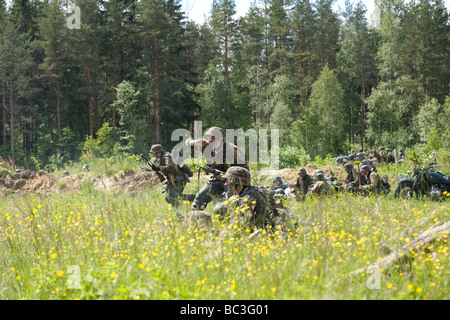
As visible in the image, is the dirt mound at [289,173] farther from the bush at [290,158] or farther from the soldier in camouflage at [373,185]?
the soldier in camouflage at [373,185]

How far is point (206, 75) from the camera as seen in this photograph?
4266 centimetres

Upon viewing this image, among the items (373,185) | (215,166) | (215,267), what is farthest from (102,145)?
(215,267)

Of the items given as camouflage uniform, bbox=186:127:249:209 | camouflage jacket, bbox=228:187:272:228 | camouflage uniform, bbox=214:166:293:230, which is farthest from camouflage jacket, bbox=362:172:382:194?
camouflage jacket, bbox=228:187:272:228

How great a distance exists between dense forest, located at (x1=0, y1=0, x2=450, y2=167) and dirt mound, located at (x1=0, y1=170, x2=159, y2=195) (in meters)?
11.4

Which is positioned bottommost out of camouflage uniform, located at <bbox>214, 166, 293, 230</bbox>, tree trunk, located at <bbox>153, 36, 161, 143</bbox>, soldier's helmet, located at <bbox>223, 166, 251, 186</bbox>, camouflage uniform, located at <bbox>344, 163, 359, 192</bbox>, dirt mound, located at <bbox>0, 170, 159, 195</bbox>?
dirt mound, located at <bbox>0, 170, 159, 195</bbox>

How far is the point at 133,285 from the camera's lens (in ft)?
11.6

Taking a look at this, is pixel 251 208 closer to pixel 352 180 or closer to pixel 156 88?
pixel 352 180

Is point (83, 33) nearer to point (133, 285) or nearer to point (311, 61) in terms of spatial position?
point (311, 61)

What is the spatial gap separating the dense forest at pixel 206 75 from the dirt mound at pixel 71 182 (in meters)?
11.4

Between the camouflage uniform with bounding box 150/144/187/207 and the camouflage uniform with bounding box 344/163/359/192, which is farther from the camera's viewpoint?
the camouflage uniform with bounding box 344/163/359/192

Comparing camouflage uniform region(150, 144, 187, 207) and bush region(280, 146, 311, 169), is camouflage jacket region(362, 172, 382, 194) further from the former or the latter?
bush region(280, 146, 311, 169)

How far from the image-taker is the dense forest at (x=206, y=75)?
35.5m

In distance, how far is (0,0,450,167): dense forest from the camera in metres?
35.5

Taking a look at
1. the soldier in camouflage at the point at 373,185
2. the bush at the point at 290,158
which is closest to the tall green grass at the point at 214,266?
the soldier in camouflage at the point at 373,185
